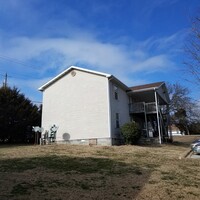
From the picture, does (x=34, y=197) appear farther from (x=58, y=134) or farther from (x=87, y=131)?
(x=58, y=134)

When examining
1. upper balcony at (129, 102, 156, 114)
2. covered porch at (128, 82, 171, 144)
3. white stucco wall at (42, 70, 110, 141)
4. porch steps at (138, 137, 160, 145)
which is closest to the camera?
white stucco wall at (42, 70, 110, 141)

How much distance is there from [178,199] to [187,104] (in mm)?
38542

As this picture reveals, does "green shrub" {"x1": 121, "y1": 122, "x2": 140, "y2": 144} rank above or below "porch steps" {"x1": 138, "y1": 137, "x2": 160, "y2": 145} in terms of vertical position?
above

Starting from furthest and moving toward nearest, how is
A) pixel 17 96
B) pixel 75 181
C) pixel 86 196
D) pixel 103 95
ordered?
pixel 17 96, pixel 103 95, pixel 75 181, pixel 86 196

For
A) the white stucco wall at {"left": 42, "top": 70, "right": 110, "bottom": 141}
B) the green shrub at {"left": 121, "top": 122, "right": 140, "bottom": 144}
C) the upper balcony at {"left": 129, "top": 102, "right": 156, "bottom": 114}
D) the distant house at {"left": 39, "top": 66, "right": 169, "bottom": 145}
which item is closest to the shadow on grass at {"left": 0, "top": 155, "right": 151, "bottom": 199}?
the green shrub at {"left": 121, "top": 122, "right": 140, "bottom": 144}

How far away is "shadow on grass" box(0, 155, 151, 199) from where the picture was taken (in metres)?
5.80

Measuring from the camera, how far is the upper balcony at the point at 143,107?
2290cm

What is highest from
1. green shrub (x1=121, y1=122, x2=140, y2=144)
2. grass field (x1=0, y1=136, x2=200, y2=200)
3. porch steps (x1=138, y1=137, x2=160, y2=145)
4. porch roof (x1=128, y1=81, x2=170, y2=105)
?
porch roof (x1=128, y1=81, x2=170, y2=105)

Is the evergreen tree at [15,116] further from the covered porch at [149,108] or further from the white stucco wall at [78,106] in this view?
the covered porch at [149,108]

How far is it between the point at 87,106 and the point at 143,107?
6283mm

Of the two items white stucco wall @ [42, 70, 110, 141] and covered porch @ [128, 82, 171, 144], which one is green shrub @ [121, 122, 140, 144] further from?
covered porch @ [128, 82, 171, 144]

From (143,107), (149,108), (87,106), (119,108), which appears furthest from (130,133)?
(149,108)

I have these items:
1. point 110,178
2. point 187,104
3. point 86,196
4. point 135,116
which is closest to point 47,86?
point 135,116

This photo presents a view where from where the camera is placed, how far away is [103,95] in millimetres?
19312
